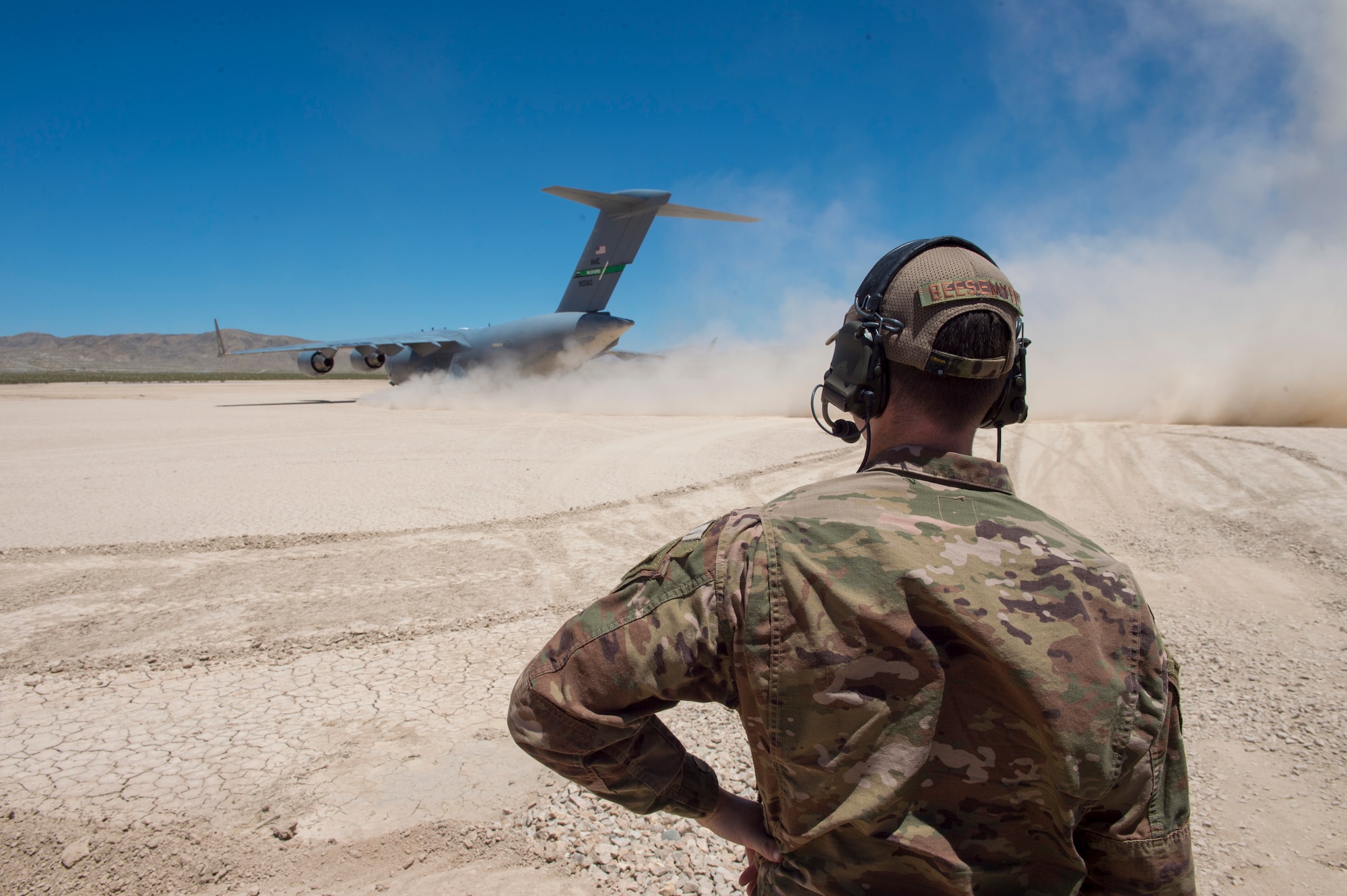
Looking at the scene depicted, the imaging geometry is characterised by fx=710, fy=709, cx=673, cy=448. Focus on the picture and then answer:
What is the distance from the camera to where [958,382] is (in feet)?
4.69

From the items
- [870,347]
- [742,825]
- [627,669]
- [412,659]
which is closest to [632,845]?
[742,825]

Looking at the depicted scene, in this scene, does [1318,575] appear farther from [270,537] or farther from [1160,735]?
[270,537]

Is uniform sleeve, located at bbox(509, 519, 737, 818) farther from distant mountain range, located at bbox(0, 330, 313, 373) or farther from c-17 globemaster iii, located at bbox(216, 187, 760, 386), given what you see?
distant mountain range, located at bbox(0, 330, 313, 373)

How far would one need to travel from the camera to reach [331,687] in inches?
162

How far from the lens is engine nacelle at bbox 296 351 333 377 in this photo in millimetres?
25969

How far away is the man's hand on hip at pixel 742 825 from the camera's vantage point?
1545 millimetres

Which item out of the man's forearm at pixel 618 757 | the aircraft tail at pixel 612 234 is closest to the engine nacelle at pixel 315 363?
the aircraft tail at pixel 612 234

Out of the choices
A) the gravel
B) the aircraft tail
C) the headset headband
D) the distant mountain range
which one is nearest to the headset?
the headset headband

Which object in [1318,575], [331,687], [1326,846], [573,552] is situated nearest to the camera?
[1326,846]

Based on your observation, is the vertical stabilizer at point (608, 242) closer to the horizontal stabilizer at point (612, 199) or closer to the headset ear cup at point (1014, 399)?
the horizontal stabilizer at point (612, 199)

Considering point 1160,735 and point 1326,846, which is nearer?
point 1160,735

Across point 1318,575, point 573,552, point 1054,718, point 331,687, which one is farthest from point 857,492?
point 1318,575

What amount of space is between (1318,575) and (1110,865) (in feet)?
21.6

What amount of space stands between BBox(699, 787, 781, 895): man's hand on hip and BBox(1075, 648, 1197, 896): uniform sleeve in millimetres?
636
